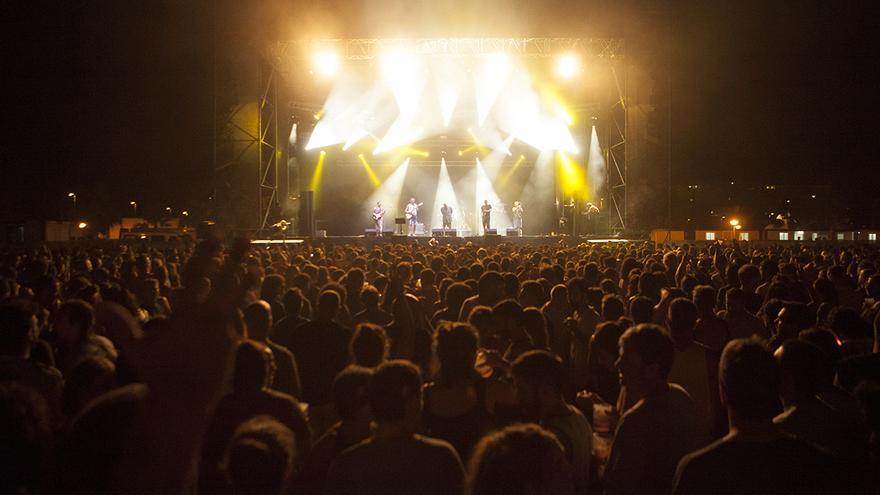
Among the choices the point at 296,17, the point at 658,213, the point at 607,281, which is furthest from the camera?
the point at 658,213

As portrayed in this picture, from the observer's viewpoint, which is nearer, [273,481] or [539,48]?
[273,481]

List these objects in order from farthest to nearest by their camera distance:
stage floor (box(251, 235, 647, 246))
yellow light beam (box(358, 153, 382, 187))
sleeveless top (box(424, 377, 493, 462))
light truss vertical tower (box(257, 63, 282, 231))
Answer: yellow light beam (box(358, 153, 382, 187)) < light truss vertical tower (box(257, 63, 282, 231)) < stage floor (box(251, 235, 647, 246)) < sleeveless top (box(424, 377, 493, 462))

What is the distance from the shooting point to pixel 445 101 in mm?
28875

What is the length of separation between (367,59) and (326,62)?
4.90 feet

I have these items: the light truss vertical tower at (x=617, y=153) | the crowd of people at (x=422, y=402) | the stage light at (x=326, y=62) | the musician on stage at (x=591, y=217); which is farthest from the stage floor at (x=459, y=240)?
the crowd of people at (x=422, y=402)

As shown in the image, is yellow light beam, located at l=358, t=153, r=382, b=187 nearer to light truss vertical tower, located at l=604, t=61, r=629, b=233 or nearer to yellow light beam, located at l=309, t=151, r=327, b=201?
yellow light beam, located at l=309, t=151, r=327, b=201

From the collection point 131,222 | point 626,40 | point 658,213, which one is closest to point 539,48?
point 626,40

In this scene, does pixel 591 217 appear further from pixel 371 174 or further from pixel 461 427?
pixel 461 427

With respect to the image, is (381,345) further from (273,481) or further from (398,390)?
(273,481)

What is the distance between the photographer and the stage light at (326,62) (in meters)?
24.2

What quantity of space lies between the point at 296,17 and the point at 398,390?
2331 centimetres

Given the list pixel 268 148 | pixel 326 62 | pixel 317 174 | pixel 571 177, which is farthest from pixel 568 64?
pixel 317 174

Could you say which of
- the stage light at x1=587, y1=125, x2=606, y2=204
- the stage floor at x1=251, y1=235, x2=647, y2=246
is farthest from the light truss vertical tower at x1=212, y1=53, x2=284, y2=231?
the stage light at x1=587, y1=125, x2=606, y2=204

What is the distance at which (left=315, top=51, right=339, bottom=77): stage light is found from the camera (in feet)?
79.4
